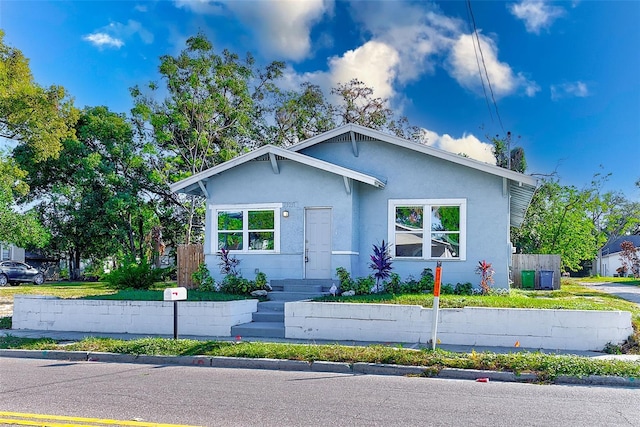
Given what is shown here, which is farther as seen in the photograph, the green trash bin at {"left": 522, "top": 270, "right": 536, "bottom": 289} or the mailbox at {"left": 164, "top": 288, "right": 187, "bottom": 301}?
the green trash bin at {"left": 522, "top": 270, "right": 536, "bottom": 289}

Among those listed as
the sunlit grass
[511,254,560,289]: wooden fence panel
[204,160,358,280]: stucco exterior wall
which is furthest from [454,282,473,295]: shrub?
[511,254,560,289]: wooden fence panel

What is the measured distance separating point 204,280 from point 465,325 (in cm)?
884

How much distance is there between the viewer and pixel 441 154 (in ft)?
→ 53.3

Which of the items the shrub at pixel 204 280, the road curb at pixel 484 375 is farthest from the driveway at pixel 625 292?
the shrub at pixel 204 280

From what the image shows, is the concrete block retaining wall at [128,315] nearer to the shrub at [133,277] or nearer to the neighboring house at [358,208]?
the neighboring house at [358,208]

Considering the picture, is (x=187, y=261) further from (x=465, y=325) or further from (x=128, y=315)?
(x=465, y=325)

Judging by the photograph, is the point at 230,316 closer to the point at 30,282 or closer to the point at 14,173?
the point at 14,173

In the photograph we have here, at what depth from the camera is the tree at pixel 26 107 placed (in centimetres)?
2545

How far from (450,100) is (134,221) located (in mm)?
21976

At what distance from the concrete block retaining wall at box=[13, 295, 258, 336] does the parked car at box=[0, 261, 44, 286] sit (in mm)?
20943

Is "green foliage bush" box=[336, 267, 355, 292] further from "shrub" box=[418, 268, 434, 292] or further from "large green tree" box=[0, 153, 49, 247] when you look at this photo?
"large green tree" box=[0, 153, 49, 247]

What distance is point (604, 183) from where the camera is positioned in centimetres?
4816

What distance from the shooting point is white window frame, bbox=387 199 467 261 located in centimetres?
1639

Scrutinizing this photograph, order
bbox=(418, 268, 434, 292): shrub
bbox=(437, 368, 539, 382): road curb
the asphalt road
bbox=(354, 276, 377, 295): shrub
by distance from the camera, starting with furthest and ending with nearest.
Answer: bbox=(418, 268, 434, 292): shrub < bbox=(354, 276, 377, 295): shrub < bbox=(437, 368, 539, 382): road curb < the asphalt road
